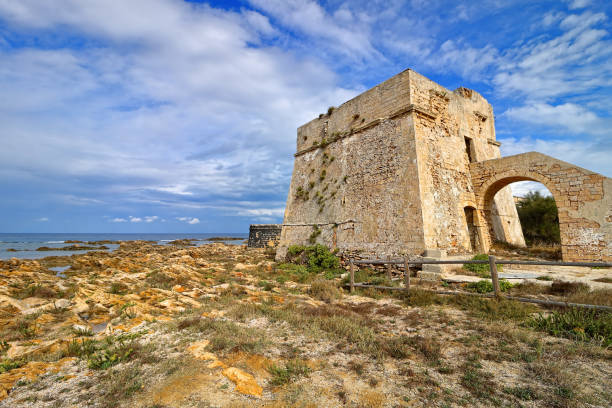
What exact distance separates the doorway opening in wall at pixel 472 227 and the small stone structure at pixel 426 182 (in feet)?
0.14

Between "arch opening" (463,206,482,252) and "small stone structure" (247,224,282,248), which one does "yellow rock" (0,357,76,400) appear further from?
"small stone structure" (247,224,282,248)

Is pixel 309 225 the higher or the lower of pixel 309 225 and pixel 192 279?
the higher

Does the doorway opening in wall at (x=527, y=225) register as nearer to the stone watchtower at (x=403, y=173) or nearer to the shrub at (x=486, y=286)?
the stone watchtower at (x=403, y=173)

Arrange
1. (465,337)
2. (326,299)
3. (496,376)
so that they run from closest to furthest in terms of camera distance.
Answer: (496,376) < (465,337) < (326,299)

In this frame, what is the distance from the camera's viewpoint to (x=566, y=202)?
31.9 ft

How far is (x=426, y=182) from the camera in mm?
10617

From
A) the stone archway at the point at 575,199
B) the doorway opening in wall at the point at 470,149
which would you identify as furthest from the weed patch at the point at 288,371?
the doorway opening in wall at the point at 470,149

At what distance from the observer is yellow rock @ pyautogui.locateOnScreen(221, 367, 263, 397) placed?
3180 mm

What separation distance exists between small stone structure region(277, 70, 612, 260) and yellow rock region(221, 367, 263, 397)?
8.12 metres

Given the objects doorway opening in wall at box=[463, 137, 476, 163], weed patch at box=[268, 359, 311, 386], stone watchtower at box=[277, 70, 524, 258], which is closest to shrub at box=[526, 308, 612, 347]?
weed patch at box=[268, 359, 311, 386]

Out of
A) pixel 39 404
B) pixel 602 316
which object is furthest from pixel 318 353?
pixel 602 316

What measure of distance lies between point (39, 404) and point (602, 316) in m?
7.78

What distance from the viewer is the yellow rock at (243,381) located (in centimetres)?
318

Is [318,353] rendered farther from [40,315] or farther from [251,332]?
[40,315]
